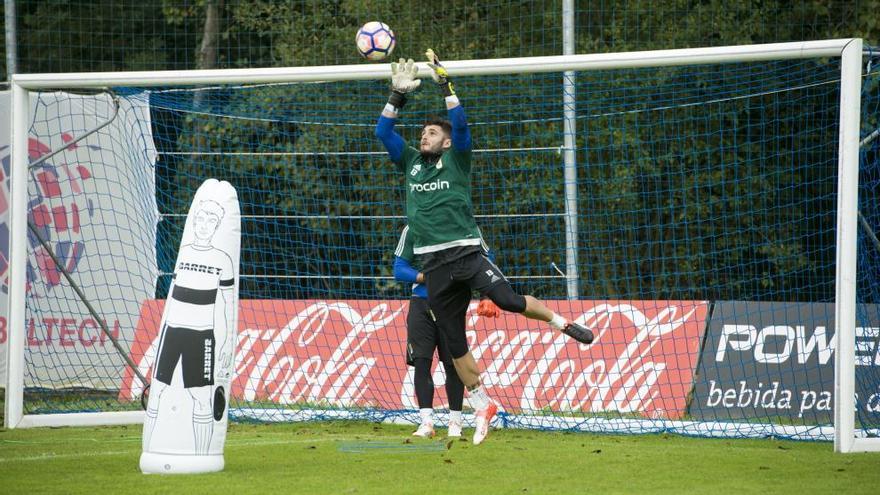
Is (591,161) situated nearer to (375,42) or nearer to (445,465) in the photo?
(375,42)

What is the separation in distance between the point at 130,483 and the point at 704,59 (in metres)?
4.72

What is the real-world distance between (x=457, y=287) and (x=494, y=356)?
8.52ft

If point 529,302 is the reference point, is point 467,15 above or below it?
above

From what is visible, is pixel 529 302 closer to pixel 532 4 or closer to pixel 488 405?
pixel 488 405

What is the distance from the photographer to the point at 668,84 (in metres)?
12.0

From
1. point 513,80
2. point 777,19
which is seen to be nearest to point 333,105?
point 513,80

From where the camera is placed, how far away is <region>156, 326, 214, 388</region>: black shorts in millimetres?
6176

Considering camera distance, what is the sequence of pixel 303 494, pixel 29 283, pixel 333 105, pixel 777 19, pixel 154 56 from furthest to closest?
pixel 154 56 < pixel 777 19 < pixel 333 105 < pixel 29 283 < pixel 303 494

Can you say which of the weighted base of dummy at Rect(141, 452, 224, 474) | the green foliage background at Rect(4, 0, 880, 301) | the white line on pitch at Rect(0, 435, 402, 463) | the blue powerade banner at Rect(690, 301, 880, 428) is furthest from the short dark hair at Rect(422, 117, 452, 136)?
the green foliage background at Rect(4, 0, 880, 301)

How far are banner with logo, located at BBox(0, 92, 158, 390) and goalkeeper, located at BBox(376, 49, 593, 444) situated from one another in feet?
14.2

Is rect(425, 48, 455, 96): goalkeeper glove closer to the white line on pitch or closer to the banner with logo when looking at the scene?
the white line on pitch

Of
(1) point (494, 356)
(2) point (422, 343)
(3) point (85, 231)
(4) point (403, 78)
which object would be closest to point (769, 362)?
(1) point (494, 356)

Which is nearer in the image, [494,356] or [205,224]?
[205,224]

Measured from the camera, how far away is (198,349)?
6.21m
